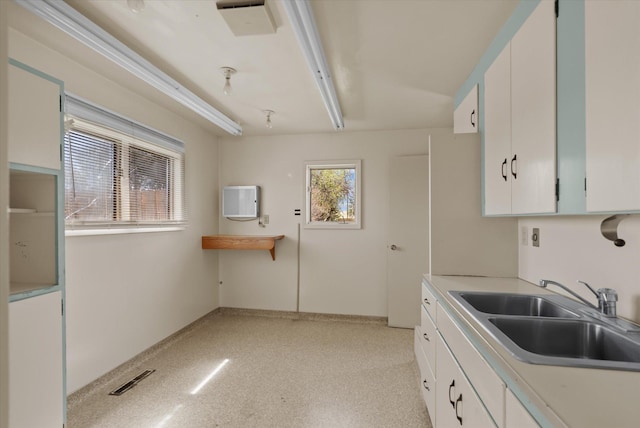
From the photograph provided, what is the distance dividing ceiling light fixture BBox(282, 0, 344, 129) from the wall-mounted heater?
1946 millimetres

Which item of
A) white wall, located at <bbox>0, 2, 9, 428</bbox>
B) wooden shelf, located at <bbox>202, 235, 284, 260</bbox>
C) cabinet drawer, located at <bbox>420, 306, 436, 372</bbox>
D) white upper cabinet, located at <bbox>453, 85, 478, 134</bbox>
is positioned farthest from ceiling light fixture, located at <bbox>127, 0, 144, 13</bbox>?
wooden shelf, located at <bbox>202, 235, 284, 260</bbox>

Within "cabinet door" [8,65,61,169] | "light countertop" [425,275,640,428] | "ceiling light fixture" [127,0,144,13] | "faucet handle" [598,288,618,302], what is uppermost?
"ceiling light fixture" [127,0,144,13]

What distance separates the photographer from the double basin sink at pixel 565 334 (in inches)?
41.6

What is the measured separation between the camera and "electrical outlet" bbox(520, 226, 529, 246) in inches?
83.3

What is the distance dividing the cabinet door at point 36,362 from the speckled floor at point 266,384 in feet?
1.53

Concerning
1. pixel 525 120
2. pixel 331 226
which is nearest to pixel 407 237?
pixel 331 226

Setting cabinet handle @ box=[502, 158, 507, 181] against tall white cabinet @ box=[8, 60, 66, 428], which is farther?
cabinet handle @ box=[502, 158, 507, 181]

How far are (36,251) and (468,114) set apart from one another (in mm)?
3134

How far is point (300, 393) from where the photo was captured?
7.87 ft

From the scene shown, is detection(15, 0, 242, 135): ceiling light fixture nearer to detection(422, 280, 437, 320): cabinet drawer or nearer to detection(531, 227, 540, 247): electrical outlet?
detection(422, 280, 437, 320): cabinet drawer

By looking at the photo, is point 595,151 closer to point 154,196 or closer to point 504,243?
point 504,243

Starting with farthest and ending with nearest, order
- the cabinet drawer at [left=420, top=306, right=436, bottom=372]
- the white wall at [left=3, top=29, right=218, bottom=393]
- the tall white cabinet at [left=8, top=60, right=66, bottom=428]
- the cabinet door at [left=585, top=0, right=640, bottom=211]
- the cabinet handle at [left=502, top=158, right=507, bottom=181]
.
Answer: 1. the white wall at [left=3, top=29, right=218, bottom=393]
2. the cabinet drawer at [left=420, top=306, right=436, bottom=372]
3. the cabinet handle at [left=502, top=158, right=507, bottom=181]
4. the tall white cabinet at [left=8, top=60, right=66, bottom=428]
5. the cabinet door at [left=585, top=0, right=640, bottom=211]

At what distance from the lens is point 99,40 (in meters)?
1.77

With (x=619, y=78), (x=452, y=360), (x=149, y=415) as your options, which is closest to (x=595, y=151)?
(x=619, y=78)
